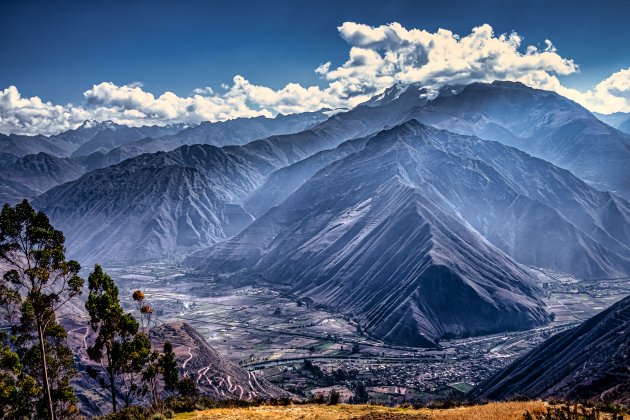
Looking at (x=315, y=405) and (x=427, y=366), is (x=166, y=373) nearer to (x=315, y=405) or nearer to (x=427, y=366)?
(x=315, y=405)

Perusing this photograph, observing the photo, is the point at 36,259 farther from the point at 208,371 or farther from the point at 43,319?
the point at 208,371

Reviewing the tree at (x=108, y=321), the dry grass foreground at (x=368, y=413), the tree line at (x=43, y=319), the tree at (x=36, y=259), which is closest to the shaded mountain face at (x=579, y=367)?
the dry grass foreground at (x=368, y=413)

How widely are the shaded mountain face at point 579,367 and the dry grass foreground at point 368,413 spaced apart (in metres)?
45.9

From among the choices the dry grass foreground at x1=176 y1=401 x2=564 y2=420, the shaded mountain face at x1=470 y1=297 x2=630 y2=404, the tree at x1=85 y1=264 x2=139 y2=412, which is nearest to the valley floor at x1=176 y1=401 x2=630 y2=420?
the dry grass foreground at x1=176 y1=401 x2=564 y2=420

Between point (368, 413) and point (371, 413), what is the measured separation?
1.89 ft

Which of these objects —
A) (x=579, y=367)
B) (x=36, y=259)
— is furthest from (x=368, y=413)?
(x=579, y=367)

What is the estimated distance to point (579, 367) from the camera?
11606cm

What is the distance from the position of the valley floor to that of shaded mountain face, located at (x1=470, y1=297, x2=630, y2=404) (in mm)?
45583

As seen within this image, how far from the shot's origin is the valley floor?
37812 mm

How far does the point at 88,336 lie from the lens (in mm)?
172625

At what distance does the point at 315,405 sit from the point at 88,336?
461 feet

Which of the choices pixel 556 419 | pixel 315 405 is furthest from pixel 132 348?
pixel 556 419

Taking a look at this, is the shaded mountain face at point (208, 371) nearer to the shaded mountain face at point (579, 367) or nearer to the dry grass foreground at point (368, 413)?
the shaded mountain face at point (579, 367)

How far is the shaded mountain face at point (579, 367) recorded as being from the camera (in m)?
96.1
